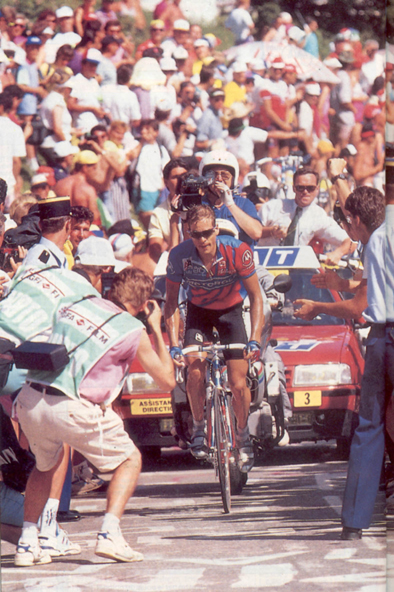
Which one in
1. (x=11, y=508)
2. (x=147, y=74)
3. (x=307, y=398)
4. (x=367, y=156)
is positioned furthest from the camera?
(x=147, y=74)

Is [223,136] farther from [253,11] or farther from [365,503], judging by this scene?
[365,503]

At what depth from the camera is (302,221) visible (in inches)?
289

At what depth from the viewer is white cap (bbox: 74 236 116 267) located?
21.9 feet

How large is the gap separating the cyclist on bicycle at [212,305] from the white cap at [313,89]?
112cm

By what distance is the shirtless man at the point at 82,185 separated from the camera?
23.6 ft

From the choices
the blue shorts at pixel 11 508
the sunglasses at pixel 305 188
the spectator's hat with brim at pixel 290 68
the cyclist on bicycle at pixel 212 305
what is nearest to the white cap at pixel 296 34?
the spectator's hat with brim at pixel 290 68

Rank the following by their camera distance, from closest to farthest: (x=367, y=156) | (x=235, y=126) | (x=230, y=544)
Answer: (x=230, y=544), (x=367, y=156), (x=235, y=126)

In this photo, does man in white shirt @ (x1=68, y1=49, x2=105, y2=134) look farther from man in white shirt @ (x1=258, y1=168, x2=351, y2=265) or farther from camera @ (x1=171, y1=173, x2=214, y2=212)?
man in white shirt @ (x1=258, y1=168, x2=351, y2=265)

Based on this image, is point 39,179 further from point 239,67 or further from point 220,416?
point 220,416

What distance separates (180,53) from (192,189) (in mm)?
1080

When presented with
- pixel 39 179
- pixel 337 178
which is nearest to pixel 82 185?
pixel 39 179

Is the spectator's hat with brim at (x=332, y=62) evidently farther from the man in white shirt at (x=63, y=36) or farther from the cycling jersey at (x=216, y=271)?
the man in white shirt at (x=63, y=36)

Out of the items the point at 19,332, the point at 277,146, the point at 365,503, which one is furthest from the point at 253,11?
the point at 365,503

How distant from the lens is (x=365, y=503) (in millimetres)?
5500
